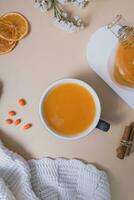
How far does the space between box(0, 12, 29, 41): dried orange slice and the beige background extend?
0.05 ft

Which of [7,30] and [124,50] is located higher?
[7,30]

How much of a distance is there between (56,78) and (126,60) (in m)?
0.16

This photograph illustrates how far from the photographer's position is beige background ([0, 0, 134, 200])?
2.97ft

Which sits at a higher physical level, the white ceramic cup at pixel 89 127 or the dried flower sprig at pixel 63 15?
the dried flower sprig at pixel 63 15

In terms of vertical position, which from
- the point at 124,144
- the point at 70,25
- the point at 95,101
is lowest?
the point at 124,144

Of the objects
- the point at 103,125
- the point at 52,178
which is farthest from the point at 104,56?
the point at 52,178

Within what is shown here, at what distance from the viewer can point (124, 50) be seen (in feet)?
2.88

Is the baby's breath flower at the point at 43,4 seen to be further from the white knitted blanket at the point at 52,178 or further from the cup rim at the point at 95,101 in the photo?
the white knitted blanket at the point at 52,178

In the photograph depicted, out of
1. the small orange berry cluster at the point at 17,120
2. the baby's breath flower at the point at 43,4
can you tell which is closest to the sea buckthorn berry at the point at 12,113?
the small orange berry cluster at the point at 17,120

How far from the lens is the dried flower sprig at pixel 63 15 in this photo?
90 centimetres

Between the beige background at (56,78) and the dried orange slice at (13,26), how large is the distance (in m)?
0.02

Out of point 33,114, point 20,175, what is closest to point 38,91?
point 33,114

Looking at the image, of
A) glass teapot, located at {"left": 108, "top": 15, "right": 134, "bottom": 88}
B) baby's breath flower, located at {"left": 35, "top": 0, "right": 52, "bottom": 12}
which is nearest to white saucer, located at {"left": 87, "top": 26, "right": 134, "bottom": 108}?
glass teapot, located at {"left": 108, "top": 15, "right": 134, "bottom": 88}

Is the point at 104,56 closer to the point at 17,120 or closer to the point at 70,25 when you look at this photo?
the point at 70,25
